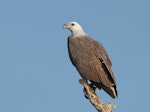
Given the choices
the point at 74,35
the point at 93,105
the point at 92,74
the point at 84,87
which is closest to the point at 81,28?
the point at 74,35

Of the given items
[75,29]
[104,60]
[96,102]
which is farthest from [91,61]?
[96,102]

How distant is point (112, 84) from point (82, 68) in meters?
1.84

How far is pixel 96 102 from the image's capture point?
1373cm

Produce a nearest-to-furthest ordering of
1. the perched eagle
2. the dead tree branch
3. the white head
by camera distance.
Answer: the dead tree branch
the perched eagle
the white head

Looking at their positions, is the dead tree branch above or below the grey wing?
below

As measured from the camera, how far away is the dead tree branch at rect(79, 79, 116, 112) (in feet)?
43.2

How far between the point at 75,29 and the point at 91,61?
255 cm

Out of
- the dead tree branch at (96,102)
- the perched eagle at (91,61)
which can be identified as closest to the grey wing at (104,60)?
the perched eagle at (91,61)

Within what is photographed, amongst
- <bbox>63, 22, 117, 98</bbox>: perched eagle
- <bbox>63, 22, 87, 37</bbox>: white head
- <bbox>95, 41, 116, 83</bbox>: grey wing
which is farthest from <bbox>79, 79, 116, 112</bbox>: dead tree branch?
<bbox>63, 22, 87, 37</bbox>: white head

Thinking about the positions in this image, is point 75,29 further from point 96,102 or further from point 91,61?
point 96,102

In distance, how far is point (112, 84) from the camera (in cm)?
1556

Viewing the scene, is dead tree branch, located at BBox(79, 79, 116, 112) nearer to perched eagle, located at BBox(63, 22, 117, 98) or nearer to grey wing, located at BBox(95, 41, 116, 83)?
perched eagle, located at BBox(63, 22, 117, 98)

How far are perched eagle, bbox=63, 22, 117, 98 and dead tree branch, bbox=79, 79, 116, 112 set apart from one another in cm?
89

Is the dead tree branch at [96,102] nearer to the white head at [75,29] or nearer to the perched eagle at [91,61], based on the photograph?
the perched eagle at [91,61]
